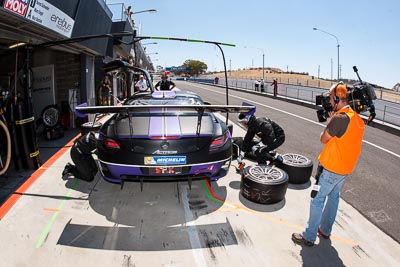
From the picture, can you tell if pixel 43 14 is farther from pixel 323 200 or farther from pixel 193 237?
pixel 323 200

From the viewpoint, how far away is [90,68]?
11.7 metres

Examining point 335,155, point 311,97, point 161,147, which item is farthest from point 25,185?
point 311,97

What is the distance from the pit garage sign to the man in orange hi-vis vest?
16.0ft

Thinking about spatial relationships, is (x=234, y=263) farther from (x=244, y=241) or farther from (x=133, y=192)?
(x=133, y=192)

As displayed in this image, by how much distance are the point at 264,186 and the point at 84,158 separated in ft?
10.0

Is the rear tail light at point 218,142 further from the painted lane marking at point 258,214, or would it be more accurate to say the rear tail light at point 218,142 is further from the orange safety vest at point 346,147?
the orange safety vest at point 346,147

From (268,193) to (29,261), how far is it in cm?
306

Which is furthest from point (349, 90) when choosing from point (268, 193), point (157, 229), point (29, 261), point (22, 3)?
point (22, 3)

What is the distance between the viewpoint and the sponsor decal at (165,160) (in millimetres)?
3805

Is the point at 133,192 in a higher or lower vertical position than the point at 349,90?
lower

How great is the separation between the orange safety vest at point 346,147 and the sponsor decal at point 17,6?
4954 mm

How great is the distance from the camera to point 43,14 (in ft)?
18.7

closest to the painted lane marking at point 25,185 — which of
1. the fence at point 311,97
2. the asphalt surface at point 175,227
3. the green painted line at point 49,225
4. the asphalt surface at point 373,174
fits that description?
the asphalt surface at point 175,227

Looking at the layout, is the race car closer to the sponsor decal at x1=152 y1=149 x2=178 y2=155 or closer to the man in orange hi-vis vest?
the sponsor decal at x1=152 y1=149 x2=178 y2=155
